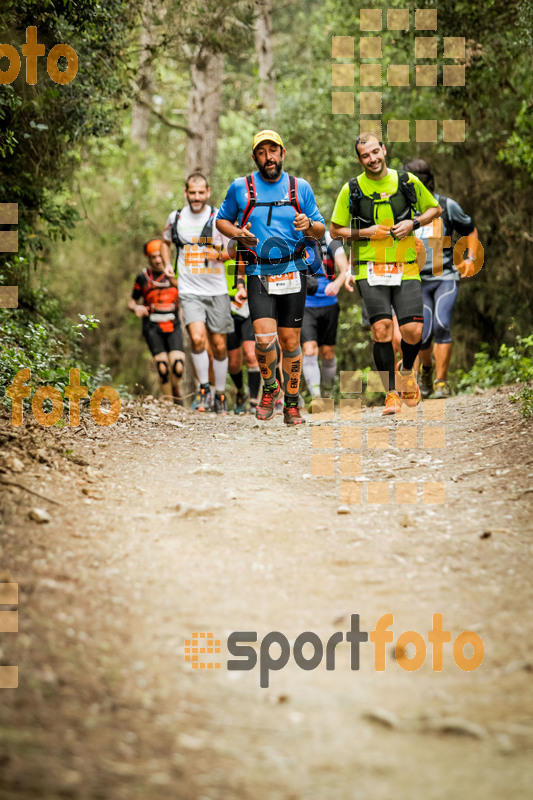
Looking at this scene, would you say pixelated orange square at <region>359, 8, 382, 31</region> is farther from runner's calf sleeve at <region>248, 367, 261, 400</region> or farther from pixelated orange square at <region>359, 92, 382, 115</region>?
runner's calf sleeve at <region>248, 367, 261, 400</region>

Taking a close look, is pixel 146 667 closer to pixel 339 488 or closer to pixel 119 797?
pixel 119 797

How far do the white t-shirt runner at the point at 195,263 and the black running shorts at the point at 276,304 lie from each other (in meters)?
2.23

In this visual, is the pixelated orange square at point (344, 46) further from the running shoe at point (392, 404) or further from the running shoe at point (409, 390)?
the running shoe at point (392, 404)

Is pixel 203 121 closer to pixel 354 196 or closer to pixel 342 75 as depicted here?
pixel 342 75

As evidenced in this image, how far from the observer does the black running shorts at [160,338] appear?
34.1 ft

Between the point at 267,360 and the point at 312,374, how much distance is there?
7.80 ft

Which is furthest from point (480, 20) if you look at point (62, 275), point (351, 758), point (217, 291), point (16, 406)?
point (62, 275)

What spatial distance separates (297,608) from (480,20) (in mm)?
10625

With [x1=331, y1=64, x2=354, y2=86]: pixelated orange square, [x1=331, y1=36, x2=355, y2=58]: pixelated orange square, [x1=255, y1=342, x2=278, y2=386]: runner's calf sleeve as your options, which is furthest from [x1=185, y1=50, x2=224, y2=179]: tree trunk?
[x1=255, y1=342, x2=278, y2=386]: runner's calf sleeve

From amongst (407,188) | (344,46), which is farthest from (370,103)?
(407,188)

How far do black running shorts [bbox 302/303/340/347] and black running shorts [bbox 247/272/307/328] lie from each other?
2.39 meters

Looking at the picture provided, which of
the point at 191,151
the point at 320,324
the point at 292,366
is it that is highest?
the point at 191,151

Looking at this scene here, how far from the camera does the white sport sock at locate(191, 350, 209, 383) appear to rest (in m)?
9.40

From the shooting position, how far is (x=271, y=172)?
22.5 feet
